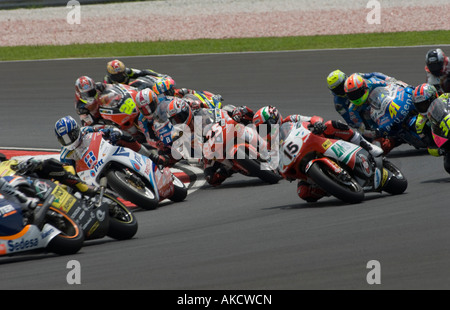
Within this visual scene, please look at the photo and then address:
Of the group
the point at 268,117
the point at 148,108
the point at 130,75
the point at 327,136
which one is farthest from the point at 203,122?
the point at 130,75

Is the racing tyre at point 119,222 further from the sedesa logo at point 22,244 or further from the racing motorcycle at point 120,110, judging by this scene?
the racing motorcycle at point 120,110

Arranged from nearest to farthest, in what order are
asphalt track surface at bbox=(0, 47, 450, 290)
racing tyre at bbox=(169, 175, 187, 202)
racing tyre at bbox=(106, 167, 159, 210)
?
1. asphalt track surface at bbox=(0, 47, 450, 290)
2. racing tyre at bbox=(106, 167, 159, 210)
3. racing tyre at bbox=(169, 175, 187, 202)

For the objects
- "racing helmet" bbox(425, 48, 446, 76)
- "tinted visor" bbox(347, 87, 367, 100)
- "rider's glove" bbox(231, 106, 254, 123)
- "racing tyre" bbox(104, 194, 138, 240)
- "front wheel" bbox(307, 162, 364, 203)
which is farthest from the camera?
"racing helmet" bbox(425, 48, 446, 76)

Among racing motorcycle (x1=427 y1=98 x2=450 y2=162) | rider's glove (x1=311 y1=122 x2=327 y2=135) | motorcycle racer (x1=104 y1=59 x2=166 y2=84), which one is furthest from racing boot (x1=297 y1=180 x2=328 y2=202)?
motorcycle racer (x1=104 y1=59 x2=166 y2=84)

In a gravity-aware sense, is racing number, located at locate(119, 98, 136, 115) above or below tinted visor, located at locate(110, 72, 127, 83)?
below

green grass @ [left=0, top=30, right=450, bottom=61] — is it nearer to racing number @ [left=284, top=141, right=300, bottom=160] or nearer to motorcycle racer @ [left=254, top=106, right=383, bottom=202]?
motorcycle racer @ [left=254, top=106, right=383, bottom=202]

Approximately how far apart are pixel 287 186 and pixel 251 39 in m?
14.3

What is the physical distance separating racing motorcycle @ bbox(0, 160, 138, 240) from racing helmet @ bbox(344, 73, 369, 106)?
5.60 m

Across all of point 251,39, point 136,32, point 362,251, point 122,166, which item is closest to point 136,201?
point 122,166

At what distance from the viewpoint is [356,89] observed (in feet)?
45.4

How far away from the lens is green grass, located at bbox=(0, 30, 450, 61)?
23750 millimetres

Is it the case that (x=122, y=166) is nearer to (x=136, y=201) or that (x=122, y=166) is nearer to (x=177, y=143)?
(x=136, y=201)

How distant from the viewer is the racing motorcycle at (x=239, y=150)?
40.9 feet

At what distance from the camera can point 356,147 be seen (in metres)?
10.1
